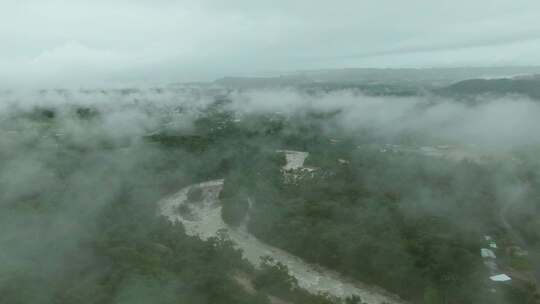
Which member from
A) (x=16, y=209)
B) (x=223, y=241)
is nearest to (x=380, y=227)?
(x=223, y=241)

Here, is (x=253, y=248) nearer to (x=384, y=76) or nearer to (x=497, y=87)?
(x=497, y=87)

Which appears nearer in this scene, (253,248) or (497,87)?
(253,248)

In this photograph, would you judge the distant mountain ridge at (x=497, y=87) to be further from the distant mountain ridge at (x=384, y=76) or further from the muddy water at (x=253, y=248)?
the muddy water at (x=253, y=248)

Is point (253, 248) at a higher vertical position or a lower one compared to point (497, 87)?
lower

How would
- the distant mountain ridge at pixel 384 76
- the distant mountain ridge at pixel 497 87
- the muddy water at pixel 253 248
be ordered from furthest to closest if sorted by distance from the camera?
1. the distant mountain ridge at pixel 384 76
2. the distant mountain ridge at pixel 497 87
3. the muddy water at pixel 253 248

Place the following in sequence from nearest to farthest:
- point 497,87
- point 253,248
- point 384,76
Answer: point 253,248 < point 497,87 < point 384,76

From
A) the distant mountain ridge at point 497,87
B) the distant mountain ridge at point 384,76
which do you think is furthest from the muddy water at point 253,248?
the distant mountain ridge at point 384,76

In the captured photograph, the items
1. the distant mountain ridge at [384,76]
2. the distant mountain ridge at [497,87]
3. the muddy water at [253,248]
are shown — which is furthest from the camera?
the distant mountain ridge at [384,76]

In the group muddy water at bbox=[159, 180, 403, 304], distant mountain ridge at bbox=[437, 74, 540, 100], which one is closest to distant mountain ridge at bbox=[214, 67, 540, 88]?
distant mountain ridge at bbox=[437, 74, 540, 100]

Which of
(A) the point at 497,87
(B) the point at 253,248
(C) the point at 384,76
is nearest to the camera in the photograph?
(B) the point at 253,248

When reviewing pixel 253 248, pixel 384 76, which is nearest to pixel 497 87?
pixel 253 248
